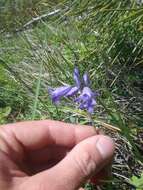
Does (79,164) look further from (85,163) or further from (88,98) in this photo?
(88,98)

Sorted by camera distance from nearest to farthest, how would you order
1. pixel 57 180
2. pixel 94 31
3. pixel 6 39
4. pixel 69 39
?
pixel 57 180, pixel 94 31, pixel 69 39, pixel 6 39

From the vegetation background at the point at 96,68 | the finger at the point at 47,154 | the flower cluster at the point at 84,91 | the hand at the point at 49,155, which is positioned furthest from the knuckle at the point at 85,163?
the vegetation background at the point at 96,68

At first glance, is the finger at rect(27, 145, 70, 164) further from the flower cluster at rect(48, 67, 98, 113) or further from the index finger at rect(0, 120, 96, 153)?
the flower cluster at rect(48, 67, 98, 113)

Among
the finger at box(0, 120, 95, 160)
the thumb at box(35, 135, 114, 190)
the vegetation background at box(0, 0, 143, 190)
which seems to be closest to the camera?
the thumb at box(35, 135, 114, 190)

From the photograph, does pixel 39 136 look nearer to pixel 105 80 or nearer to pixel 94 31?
pixel 105 80

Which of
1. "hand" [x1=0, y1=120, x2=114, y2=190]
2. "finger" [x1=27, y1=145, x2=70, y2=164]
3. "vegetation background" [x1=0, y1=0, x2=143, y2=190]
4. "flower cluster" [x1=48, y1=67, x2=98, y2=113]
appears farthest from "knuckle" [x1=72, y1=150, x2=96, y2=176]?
"vegetation background" [x1=0, y1=0, x2=143, y2=190]

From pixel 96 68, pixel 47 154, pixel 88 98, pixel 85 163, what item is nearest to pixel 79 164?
pixel 85 163

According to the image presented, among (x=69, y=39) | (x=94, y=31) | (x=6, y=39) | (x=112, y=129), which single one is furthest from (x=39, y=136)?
(x=6, y=39)
